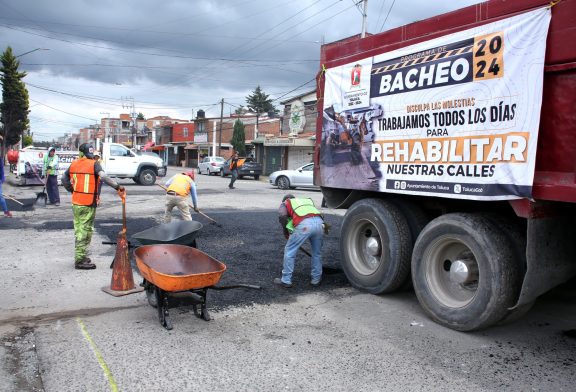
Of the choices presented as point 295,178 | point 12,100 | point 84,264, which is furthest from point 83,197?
point 12,100

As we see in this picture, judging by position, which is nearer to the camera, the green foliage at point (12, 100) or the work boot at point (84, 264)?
the work boot at point (84, 264)

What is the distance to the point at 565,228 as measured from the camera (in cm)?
430

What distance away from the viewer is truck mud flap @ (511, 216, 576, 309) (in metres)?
4.07

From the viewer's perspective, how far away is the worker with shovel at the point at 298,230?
6.02 metres

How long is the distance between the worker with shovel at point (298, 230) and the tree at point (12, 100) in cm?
3508

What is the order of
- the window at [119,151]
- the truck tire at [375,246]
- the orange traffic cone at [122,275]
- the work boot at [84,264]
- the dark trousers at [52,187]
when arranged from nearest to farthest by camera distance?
the truck tire at [375,246] < the orange traffic cone at [122,275] < the work boot at [84,264] < the dark trousers at [52,187] < the window at [119,151]

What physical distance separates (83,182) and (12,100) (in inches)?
1357

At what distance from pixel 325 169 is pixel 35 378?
4.18m

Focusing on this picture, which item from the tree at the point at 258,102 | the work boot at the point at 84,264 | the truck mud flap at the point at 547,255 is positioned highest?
the tree at the point at 258,102

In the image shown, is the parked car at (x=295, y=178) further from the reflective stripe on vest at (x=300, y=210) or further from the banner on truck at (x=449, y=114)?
the banner on truck at (x=449, y=114)

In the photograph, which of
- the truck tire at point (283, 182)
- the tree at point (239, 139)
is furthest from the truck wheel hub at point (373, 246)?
the tree at point (239, 139)

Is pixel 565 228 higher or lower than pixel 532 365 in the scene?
higher

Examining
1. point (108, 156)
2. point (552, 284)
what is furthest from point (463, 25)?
point (108, 156)

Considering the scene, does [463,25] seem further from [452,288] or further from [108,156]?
[108,156]
